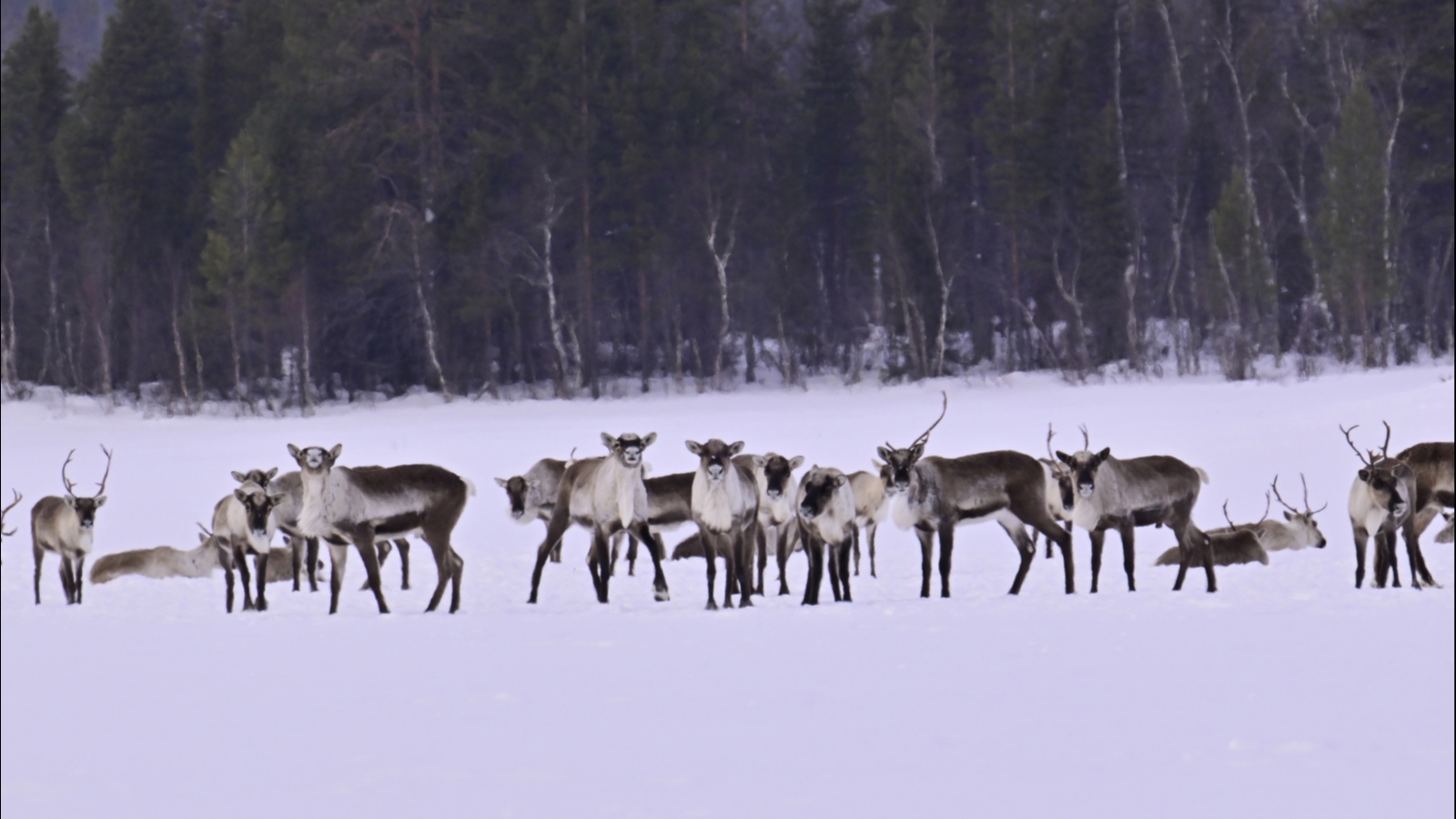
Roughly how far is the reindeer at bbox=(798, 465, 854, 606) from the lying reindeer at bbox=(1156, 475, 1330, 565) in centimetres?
403

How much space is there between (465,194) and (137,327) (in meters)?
9.50

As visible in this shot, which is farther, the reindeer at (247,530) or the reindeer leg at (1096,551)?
the reindeer leg at (1096,551)

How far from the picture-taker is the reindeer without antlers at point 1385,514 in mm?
11727

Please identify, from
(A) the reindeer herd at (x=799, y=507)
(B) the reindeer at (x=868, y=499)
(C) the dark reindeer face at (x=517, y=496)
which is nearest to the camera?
(A) the reindeer herd at (x=799, y=507)

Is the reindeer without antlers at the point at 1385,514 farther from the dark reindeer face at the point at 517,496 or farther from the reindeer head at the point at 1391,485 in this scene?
the dark reindeer face at the point at 517,496

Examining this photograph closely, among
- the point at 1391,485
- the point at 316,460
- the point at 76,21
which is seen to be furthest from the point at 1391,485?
the point at 76,21

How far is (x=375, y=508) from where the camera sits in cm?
1216

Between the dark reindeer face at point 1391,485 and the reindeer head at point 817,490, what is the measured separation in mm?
3632

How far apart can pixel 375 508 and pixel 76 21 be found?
7294 cm

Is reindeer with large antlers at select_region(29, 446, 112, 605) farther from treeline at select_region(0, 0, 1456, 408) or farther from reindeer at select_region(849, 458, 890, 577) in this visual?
treeline at select_region(0, 0, 1456, 408)

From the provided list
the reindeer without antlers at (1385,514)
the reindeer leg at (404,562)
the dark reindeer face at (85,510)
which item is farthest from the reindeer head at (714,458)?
the dark reindeer face at (85,510)

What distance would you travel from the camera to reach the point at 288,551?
1570cm

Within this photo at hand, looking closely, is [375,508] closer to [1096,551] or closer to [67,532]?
[67,532]

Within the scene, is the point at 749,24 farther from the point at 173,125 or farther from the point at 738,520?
the point at 738,520
